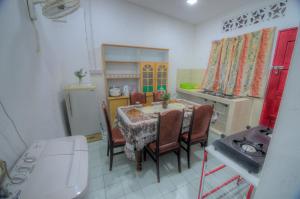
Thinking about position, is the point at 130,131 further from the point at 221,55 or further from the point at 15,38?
the point at 221,55

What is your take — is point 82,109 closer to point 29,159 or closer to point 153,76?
point 29,159

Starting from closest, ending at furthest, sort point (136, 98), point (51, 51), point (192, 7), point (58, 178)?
1. point (58, 178)
2. point (51, 51)
3. point (136, 98)
4. point (192, 7)

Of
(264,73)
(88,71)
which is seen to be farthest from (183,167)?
(88,71)

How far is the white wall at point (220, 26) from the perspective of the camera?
2055 millimetres

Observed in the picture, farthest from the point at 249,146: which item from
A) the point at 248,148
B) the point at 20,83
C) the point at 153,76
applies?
the point at 153,76

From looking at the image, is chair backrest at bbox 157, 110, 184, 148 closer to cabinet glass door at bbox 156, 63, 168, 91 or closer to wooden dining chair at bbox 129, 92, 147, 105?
wooden dining chair at bbox 129, 92, 147, 105

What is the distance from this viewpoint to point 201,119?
193 centimetres

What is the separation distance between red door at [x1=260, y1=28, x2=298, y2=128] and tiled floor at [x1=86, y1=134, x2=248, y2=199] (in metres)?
1.44

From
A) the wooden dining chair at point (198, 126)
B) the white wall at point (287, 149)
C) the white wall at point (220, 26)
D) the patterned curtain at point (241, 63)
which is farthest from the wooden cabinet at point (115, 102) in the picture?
the white wall at point (287, 149)

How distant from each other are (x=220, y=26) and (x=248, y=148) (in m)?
3.22

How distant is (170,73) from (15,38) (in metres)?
3.26

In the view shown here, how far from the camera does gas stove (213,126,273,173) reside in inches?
35.4

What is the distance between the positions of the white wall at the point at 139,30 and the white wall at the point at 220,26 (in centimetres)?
31

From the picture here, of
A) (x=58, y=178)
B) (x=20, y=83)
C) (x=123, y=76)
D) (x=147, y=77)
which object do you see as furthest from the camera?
(x=147, y=77)
